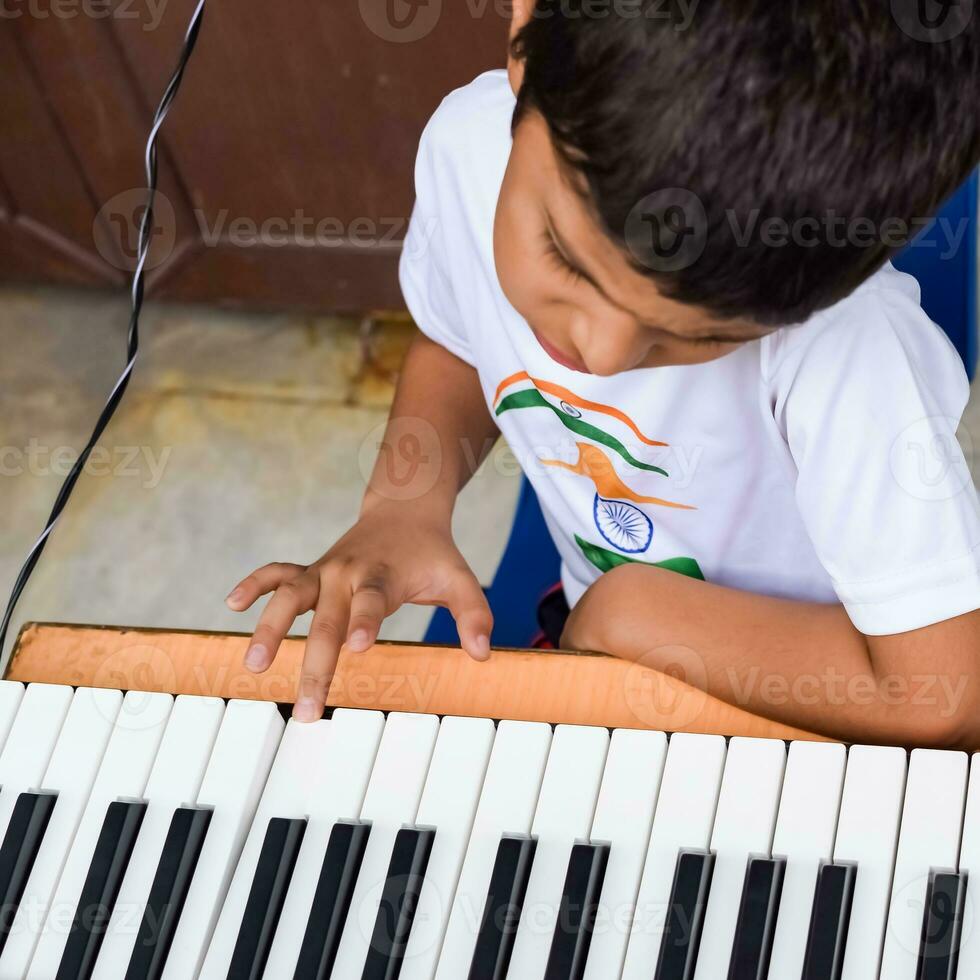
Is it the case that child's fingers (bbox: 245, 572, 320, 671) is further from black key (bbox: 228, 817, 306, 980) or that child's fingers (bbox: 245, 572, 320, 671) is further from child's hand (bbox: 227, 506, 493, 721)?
black key (bbox: 228, 817, 306, 980)

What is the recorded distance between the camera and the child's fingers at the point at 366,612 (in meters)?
0.78

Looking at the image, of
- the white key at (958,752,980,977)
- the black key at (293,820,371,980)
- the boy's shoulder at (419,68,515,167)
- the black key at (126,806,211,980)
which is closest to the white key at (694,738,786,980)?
the white key at (958,752,980,977)

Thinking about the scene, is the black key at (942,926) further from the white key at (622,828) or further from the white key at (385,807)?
the white key at (385,807)

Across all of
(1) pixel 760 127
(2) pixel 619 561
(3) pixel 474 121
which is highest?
(1) pixel 760 127

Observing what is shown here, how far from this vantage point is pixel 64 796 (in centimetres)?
73

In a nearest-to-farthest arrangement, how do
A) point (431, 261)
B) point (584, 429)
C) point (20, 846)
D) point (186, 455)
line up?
1. point (20, 846)
2. point (584, 429)
3. point (431, 261)
4. point (186, 455)

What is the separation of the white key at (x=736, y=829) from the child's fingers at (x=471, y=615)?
0.60 feet

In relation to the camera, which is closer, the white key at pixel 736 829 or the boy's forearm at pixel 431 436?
the white key at pixel 736 829

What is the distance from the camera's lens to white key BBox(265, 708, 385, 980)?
66cm

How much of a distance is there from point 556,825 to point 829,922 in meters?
0.16

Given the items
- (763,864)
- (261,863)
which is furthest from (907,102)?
(261,863)

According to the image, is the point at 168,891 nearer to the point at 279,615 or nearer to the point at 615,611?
the point at 279,615

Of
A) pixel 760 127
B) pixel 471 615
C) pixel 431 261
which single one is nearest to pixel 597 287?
pixel 760 127

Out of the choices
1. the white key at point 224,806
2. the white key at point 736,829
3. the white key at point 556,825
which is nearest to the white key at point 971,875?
the white key at point 736,829
